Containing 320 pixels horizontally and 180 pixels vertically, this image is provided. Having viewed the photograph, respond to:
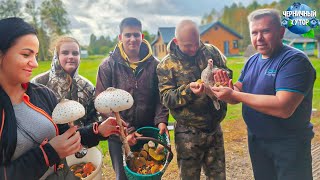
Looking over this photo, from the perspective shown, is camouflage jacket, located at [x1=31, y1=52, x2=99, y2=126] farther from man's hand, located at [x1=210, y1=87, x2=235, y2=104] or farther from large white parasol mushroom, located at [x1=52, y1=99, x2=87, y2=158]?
man's hand, located at [x1=210, y1=87, x2=235, y2=104]

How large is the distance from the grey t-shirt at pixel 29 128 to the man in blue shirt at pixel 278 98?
1751 millimetres

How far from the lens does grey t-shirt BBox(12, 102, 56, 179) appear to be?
201 cm

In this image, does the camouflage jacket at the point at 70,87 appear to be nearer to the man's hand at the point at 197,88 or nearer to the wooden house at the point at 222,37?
the man's hand at the point at 197,88

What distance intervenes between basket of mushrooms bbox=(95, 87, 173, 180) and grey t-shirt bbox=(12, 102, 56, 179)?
627 millimetres

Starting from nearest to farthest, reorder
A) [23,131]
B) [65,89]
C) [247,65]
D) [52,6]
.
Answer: [23,131], [247,65], [65,89], [52,6]

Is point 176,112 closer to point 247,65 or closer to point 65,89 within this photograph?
point 247,65

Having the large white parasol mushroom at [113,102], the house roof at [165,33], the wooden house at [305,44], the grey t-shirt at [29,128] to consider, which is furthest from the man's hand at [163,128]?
the house roof at [165,33]

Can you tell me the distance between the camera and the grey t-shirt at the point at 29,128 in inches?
79.0

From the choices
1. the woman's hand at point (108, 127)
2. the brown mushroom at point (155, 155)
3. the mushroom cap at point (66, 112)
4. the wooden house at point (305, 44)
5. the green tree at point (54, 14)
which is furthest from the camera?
the green tree at point (54, 14)

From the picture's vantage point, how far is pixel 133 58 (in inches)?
158

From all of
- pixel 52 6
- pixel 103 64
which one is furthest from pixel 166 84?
pixel 52 6

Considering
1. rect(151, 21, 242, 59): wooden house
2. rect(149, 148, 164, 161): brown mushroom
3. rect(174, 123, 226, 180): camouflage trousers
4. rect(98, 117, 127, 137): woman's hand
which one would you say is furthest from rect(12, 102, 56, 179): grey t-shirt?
rect(151, 21, 242, 59): wooden house

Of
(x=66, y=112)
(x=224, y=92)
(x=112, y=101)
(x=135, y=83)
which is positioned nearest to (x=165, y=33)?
(x=135, y=83)

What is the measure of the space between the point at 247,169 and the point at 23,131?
4.55 m
